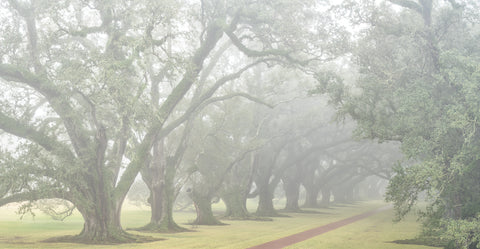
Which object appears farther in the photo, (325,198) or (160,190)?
(325,198)

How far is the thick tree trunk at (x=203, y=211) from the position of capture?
1141 inches

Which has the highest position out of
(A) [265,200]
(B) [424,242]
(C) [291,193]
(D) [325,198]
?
(C) [291,193]

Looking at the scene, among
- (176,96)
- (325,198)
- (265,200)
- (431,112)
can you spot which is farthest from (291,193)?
(431,112)

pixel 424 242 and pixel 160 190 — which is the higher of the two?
pixel 160 190

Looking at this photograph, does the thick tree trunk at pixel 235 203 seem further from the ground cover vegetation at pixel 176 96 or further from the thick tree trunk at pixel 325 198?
the thick tree trunk at pixel 325 198

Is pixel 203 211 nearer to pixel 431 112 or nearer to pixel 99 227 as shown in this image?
pixel 99 227

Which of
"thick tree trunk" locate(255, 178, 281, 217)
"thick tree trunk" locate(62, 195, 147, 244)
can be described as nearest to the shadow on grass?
"thick tree trunk" locate(62, 195, 147, 244)

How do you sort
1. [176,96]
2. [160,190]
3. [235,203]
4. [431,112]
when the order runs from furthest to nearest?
[235,203]
[160,190]
[176,96]
[431,112]

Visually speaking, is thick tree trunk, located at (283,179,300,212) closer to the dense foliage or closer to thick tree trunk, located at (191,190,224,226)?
thick tree trunk, located at (191,190,224,226)

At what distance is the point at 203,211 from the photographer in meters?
29.2

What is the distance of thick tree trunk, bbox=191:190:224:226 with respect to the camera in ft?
95.0

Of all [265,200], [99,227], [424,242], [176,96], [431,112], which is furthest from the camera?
[265,200]

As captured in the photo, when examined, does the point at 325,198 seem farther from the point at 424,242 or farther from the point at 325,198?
the point at 424,242

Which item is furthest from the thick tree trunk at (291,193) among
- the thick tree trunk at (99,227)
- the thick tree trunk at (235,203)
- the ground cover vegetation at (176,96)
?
the thick tree trunk at (99,227)
